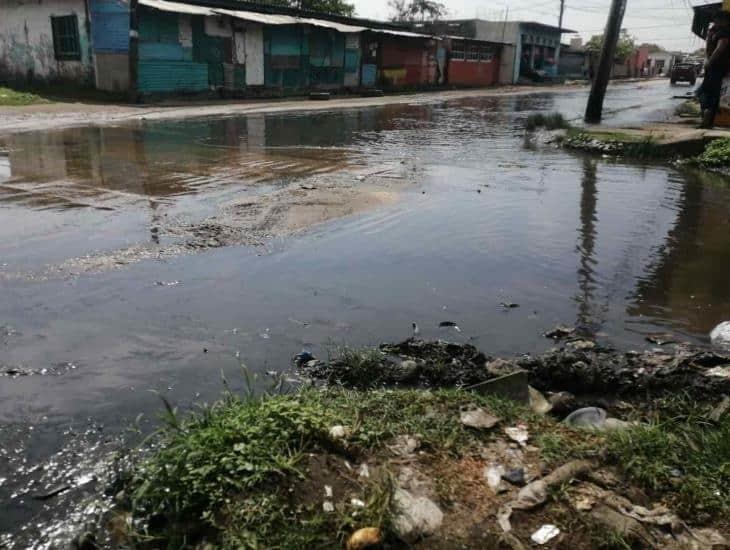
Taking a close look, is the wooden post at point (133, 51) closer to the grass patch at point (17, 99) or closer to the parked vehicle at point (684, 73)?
the grass patch at point (17, 99)

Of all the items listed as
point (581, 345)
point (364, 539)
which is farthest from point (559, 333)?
point (364, 539)

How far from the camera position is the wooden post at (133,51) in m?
20.3

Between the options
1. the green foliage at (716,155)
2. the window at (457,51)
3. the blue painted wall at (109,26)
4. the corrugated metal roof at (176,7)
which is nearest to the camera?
the green foliage at (716,155)

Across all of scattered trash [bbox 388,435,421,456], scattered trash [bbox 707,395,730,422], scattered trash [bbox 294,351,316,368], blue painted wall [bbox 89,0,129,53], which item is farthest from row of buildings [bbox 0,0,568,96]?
scattered trash [bbox 707,395,730,422]

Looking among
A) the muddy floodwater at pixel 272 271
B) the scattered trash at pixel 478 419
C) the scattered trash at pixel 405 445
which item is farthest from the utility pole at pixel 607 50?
the scattered trash at pixel 405 445

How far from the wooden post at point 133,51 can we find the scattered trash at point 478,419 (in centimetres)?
2077

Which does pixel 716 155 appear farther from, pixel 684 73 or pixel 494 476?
pixel 684 73

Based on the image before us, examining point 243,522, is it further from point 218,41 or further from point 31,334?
point 218,41

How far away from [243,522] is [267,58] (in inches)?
1063

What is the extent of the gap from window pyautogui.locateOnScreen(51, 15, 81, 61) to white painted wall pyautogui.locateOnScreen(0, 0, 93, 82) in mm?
160

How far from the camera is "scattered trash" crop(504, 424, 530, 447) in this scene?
8.89 feet

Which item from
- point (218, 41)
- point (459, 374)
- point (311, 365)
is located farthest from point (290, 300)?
point (218, 41)

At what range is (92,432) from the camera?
2955 millimetres

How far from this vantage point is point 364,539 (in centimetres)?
206
